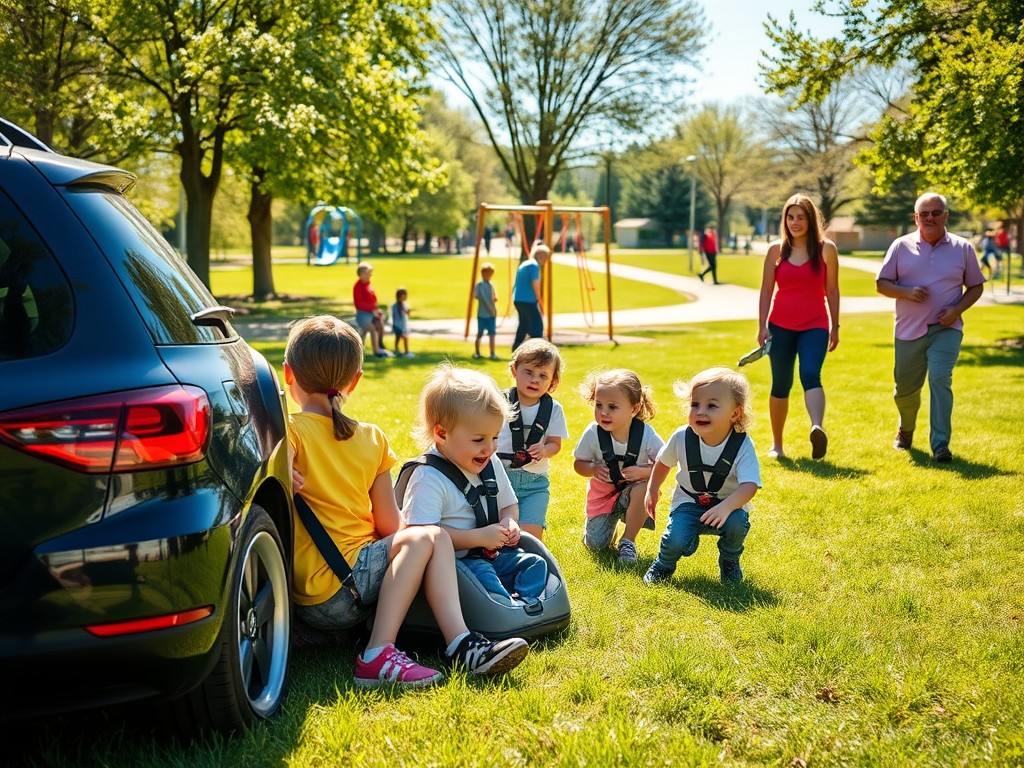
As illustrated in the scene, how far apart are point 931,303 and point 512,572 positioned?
560 centimetres

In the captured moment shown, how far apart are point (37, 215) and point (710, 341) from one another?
18061mm

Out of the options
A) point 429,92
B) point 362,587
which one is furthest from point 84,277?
point 429,92

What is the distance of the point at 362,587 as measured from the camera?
12.7 ft

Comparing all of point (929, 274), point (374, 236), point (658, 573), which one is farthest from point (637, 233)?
point (658, 573)

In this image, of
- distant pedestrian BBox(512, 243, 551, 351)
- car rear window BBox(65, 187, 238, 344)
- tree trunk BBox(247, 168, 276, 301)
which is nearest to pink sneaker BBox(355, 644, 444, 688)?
car rear window BBox(65, 187, 238, 344)

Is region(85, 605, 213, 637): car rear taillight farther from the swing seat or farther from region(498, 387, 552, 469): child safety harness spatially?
region(498, 387, 552, 469): child safety harness

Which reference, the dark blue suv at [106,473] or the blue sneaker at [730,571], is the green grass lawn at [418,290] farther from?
the dark blue suv at [106,473]

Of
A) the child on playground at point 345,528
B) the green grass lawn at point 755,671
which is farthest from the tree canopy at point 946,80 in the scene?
the child on playground at point 345,528

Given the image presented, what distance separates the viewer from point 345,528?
155 inches

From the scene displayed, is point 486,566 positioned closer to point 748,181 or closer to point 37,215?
point 37,215

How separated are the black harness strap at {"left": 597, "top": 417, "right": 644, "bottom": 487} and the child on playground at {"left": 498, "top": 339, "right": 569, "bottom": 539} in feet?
0.84

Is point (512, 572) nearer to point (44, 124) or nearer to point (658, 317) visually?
point (44, 124)

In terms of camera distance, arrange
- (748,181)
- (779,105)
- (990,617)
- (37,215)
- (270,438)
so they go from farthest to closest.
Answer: (748,181) → (779,105) → (990,617) → (270,438) → (37,215)

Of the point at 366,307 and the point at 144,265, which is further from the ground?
the point at 144,265
